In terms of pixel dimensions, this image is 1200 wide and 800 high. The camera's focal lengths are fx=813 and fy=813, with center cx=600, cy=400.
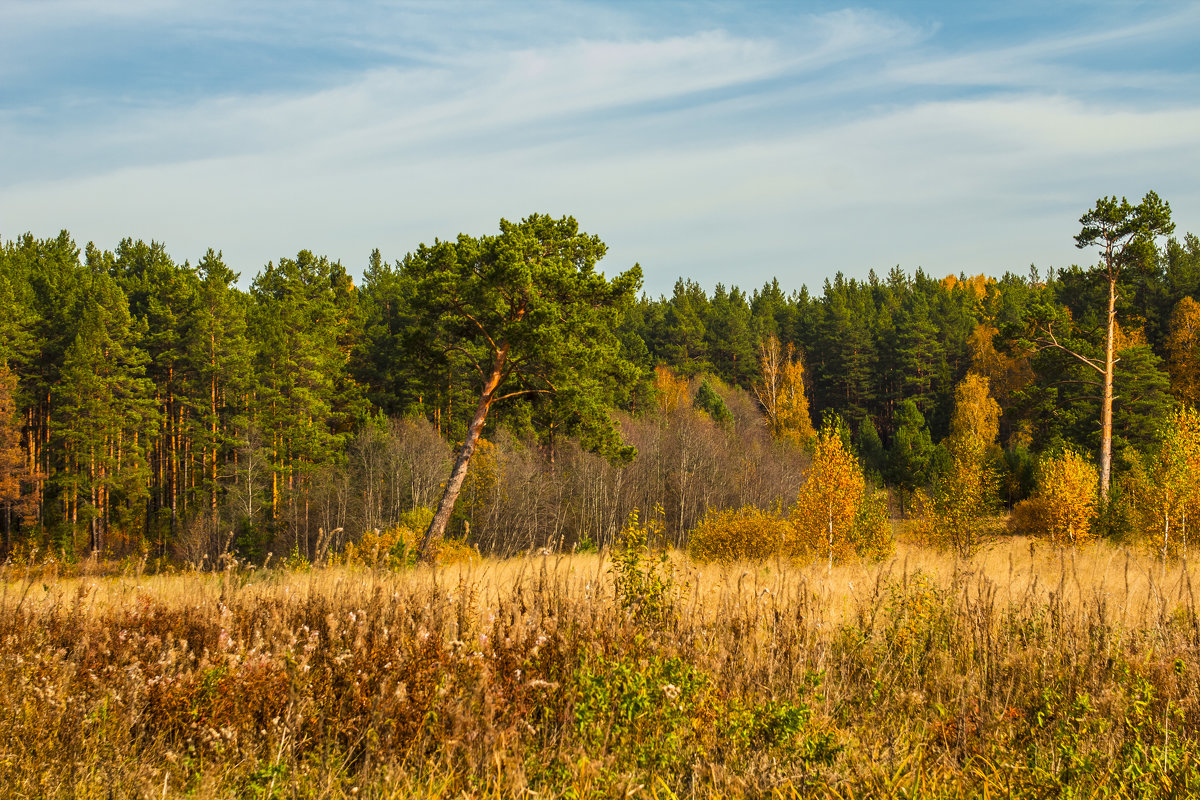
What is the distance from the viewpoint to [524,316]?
16.8 meters

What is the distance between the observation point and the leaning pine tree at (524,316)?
16234 mm

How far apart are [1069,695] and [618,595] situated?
2748mm

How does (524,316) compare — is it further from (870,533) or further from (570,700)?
(570,700)

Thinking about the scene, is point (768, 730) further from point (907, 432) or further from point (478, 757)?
point (907, 432)

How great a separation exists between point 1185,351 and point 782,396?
983 inches

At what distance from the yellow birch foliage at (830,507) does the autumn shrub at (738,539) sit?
6.55 feet

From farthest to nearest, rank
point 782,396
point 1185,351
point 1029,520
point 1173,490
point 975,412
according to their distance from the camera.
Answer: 1. point 782,396
2. point 975,412
3. point 1185,351
4. point 1029,520
5. point 1173,490

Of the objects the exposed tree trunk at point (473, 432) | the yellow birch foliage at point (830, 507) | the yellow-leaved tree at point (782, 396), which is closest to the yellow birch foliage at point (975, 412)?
the yellow-leaved tree at point (782, 396)

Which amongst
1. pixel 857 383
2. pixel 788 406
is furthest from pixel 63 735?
pixel 857 383

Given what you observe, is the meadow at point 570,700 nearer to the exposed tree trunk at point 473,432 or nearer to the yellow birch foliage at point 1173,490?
the exposed tree trunk at point 473,432

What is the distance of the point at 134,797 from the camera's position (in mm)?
3252

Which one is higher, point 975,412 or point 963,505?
point 975,412

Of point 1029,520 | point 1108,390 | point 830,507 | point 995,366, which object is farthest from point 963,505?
point 995,366

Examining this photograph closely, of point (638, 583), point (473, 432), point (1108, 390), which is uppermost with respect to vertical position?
point (1108, 390)
